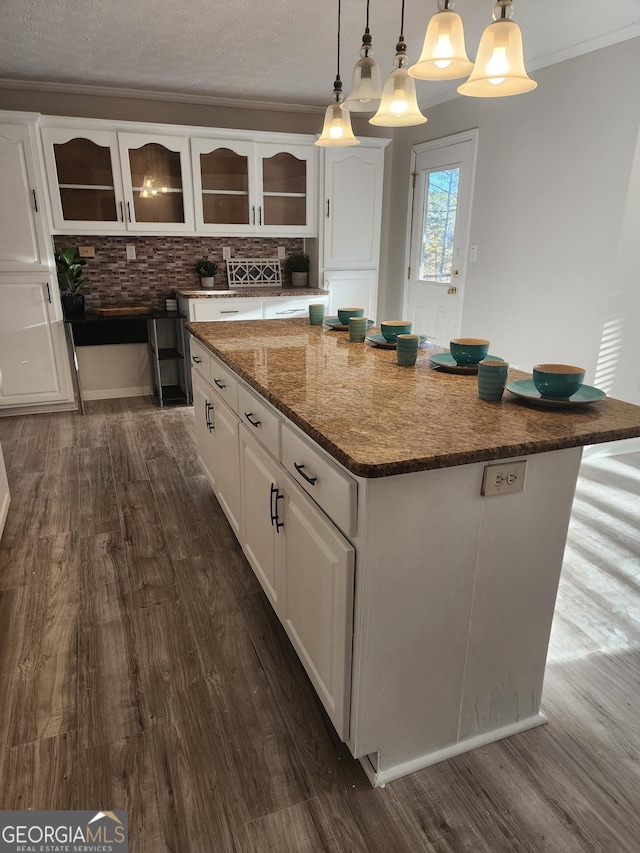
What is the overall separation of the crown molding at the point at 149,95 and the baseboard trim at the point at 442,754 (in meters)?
4.74

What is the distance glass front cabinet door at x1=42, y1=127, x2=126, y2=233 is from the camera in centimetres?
411

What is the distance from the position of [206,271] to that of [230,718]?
3948 millimetres

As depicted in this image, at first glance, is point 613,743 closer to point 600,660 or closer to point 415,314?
point 600,660

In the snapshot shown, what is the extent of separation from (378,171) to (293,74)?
1186 mm

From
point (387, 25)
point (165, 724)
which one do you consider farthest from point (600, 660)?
point (387, 25)

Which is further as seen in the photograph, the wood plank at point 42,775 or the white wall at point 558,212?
the white wall at point 558,212

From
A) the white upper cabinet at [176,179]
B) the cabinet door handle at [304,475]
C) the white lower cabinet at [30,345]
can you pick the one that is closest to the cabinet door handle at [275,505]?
the cabinet door handle at [304,475]

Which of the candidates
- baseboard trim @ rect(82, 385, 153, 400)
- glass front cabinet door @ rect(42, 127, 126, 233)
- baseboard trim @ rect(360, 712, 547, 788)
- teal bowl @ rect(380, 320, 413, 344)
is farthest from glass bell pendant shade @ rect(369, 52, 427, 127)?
baseboard trim @ rect(82, 385, 153, 400)

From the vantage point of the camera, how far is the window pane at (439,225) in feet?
15.1

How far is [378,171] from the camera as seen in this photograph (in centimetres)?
491

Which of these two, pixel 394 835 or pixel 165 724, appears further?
pixel 165 724

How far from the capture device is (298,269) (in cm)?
516

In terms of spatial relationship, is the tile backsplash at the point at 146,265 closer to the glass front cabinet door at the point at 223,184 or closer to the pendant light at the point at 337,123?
the glass front cabinet door at the point at 223,184

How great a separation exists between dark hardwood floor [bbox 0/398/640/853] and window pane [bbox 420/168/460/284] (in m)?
2.76
